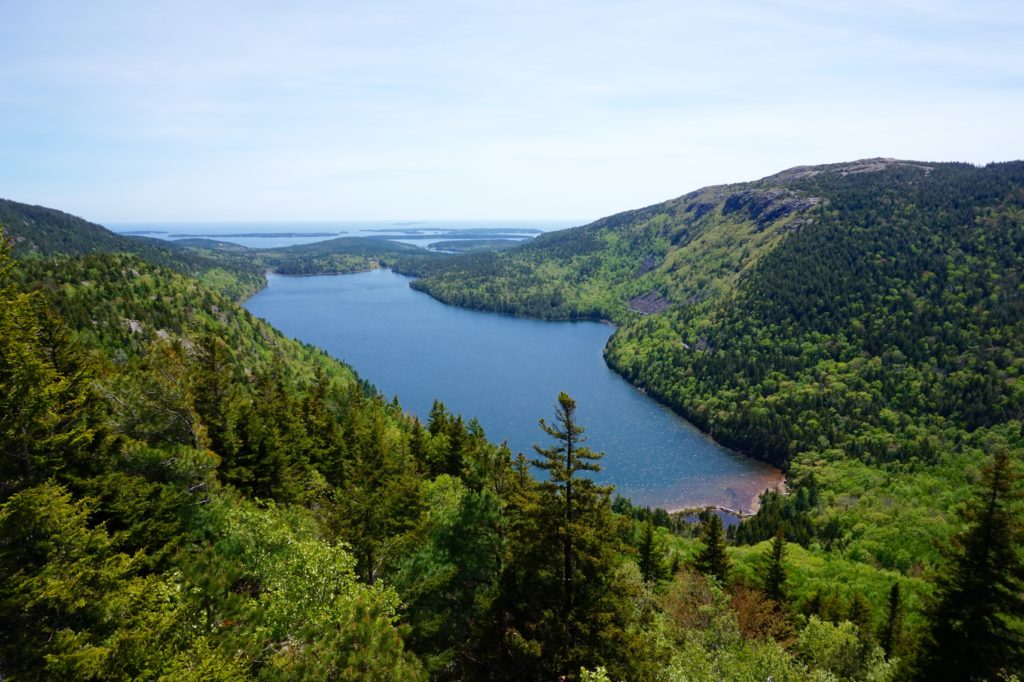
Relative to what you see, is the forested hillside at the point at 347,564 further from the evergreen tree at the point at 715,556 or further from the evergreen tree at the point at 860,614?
the evergreen tree at the point at 860,614

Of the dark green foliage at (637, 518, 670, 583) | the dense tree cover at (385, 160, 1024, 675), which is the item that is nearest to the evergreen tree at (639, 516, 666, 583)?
the dark green foliage at (637, 518, 670, 583)

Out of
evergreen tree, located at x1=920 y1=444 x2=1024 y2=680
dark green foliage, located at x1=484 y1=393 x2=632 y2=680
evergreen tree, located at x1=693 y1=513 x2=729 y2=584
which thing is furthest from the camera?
evergreen tree, located at x1=693 y1=513 x2=729 y2=584

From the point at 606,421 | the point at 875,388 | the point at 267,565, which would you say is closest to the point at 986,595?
the point at 267,565

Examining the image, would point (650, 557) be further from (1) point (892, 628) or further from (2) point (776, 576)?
(1) point (892, 628)

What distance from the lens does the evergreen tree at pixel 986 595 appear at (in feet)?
84.8

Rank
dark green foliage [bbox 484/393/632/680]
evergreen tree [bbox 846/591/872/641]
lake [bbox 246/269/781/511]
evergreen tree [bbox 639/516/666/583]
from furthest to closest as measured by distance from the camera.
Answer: lake [bbox 246/269/781/511] → evergreen tree [bbox 639/516/666/583] → evergreen tree [bbox 846/591/872/641] → dark green foliage [bbox 484/393/632/680]

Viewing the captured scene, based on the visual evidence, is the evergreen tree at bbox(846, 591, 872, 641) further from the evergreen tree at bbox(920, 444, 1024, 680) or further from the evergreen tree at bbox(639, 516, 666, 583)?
the evergreen tree at bbox(920, 444, 1024, 680)

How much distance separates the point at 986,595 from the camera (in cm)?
2622

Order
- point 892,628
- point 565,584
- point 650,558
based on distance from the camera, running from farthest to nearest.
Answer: point 650,558, point 892,628, point 565,584

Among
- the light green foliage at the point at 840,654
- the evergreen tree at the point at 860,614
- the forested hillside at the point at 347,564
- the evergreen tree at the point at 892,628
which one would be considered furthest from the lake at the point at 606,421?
the light green foliage at the point at 840,654

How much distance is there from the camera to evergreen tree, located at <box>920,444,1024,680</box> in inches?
1017

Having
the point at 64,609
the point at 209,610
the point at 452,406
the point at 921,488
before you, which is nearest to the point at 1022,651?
the point at 209,610

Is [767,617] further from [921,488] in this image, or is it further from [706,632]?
[921,488]

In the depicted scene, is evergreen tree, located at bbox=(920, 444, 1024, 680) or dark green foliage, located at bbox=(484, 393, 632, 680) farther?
evergreen tree, located at bbox=(920, 444, 1024, 680)
